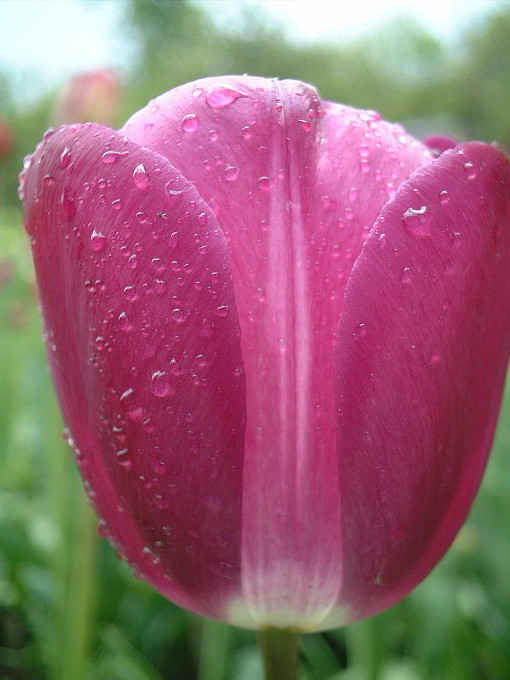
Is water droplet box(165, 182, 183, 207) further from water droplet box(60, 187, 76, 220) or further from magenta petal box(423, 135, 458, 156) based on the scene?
magenta petal box(423, 135, 458, 156)

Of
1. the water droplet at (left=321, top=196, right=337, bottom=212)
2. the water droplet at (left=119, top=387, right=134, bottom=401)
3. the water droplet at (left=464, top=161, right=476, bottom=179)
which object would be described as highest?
the water droplet at (left=464, top=161, right=476, bottom=179)

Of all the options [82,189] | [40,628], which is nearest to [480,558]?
[40,628]

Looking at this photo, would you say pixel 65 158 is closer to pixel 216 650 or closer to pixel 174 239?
pixel 174 239

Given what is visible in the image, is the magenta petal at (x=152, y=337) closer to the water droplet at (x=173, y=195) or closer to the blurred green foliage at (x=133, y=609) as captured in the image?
the water droplet at (x=173, y=195)

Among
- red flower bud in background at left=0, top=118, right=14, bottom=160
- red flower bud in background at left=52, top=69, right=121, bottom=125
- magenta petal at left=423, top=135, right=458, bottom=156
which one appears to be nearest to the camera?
magenta petal at left=423, top=135, right=458, bottom=156

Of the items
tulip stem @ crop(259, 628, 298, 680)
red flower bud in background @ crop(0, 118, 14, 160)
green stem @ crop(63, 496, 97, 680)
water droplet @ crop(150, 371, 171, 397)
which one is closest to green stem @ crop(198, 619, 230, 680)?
green stem @ crop(63, 496, 97, 680)

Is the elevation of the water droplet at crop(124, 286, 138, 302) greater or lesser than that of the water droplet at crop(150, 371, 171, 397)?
greater

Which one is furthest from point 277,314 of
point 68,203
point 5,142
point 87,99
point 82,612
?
point 5,142

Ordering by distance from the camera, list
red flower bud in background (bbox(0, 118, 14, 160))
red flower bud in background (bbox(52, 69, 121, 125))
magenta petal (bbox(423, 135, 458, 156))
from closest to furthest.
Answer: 1. magenta petal (bbox(423, 135, 458, 156))
2. red flower bud in background (bbox(52, 69, 121, 125))
3. red flower bud in background (bbox(0, 118, 14, 160))
